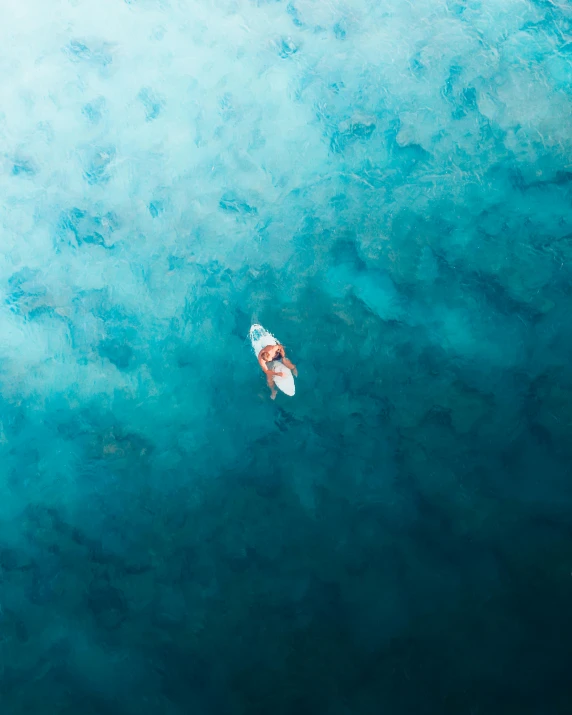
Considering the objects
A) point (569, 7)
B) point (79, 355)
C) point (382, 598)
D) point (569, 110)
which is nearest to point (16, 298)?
point (79, 355)

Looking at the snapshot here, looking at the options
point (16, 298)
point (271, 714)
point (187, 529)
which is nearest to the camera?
point (271, 714)

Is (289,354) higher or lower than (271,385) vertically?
higher

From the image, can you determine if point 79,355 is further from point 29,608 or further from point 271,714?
point 271,714

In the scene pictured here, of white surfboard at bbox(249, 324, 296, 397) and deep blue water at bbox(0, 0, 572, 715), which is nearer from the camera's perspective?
deep blue water at bbox(0, 0, 572, 715)

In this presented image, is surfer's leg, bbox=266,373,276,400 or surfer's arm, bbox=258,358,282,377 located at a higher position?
surfer's arm, bbox=258,358,282,377
